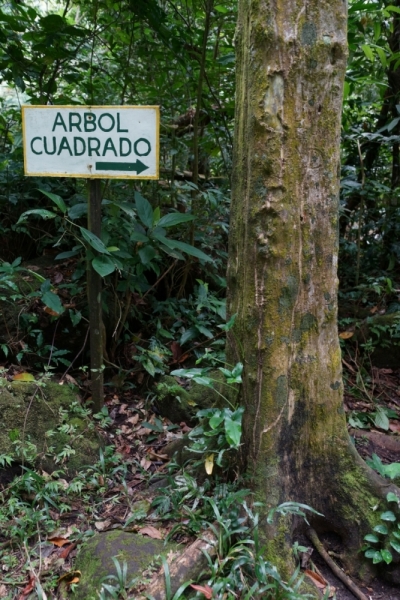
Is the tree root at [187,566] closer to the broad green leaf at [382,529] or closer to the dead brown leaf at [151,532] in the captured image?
the dead brown leaf at [151,532]

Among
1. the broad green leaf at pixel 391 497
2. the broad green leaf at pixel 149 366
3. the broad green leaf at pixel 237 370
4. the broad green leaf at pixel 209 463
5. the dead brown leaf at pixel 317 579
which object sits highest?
the broad green leaf at pixel 237 370

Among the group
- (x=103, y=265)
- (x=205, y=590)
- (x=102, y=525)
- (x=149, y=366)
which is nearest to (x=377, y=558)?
(x=205, y=590)

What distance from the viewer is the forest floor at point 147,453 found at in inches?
83.4

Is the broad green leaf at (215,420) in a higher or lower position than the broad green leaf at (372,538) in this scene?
higher

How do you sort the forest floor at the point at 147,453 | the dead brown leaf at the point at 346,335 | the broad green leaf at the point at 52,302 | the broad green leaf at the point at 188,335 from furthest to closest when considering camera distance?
the dead brown leaf at the point at 346,335
the broad green leaf at the point at 188,335
the broad green leaf at the point at 52,302
the forest floor at the point at 147,453

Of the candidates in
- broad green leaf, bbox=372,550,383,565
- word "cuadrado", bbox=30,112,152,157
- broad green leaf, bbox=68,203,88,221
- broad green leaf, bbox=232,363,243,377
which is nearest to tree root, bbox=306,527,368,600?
broad green leaf, bbox=372,550,383,565

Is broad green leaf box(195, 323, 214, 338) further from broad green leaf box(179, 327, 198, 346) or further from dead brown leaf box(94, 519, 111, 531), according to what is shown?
dead brown leaf box(94, 519, 111, 531)

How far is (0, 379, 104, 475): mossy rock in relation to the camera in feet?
8.80

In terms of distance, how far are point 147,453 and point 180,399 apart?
0.44 meters

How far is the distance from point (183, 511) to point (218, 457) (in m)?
0.37

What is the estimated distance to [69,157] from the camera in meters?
2.67

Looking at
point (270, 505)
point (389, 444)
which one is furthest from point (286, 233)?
point (389, 444)

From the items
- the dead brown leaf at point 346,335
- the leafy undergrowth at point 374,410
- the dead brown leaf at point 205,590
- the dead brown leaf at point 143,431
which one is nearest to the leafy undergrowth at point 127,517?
the dead brown leaf at point 205,590

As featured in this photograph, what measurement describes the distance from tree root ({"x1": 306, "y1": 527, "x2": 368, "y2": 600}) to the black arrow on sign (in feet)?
6.57
